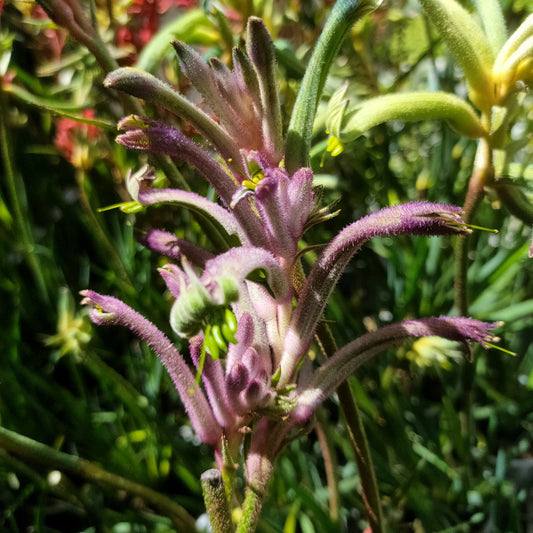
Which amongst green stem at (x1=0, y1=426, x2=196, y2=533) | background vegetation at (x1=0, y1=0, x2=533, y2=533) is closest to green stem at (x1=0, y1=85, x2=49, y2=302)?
background vegetation at (x1=0, y1=0, x2=533, y2=533)

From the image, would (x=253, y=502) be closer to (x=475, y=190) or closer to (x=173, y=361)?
(x=173, y=361)

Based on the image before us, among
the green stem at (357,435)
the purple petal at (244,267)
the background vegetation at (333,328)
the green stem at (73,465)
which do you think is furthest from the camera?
the background vegetation at (333,328)

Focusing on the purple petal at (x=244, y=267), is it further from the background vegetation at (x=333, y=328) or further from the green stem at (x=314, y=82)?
the background vegetation at (x=333, y=328)

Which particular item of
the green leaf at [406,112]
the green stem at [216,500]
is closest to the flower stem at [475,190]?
the green leaf at [406,112]

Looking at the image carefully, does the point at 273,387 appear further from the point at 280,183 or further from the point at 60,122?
the point at 60,122

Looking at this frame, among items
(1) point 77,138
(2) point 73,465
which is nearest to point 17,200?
(1) point 77,138

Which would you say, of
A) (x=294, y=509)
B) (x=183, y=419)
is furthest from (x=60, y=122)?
(x=294, y=509)
